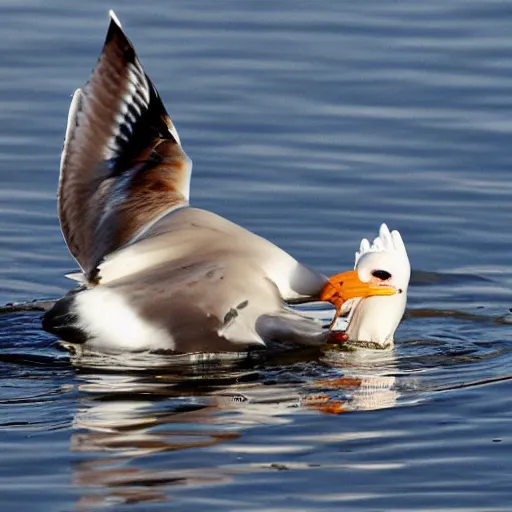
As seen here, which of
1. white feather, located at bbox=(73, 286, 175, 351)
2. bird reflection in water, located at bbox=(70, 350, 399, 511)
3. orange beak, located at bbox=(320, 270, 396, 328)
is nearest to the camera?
bird reflection in water, located at bbox=(70, 350, 399, 511)

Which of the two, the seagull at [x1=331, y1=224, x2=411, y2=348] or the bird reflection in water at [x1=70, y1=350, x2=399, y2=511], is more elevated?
the seagull at [x1=331, y1=224, x2=411, y2=348]

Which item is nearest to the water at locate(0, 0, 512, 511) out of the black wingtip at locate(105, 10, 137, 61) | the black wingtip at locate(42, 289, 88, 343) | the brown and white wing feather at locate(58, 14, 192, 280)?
the black wingtip at locate(42, 289, 88, 343)

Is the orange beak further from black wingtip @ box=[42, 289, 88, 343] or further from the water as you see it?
black wingtip @ box=[42, 289, 88, 343]

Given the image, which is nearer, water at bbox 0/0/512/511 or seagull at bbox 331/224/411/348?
water at bbox 0/0/512/511

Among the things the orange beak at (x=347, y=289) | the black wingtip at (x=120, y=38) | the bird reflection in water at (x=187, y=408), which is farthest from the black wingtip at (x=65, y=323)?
the black wingtip at (x=120, y=38)

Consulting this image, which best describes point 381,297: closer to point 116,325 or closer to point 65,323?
point 116,325

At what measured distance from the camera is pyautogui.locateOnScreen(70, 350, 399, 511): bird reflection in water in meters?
5.68

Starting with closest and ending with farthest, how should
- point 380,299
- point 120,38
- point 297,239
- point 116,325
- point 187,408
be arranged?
point 187,408
point 116,325
point 380,299
point 120,38
point 297,239

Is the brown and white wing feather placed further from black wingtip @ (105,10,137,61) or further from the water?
the water

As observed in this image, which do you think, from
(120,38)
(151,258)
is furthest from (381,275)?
(120,38)

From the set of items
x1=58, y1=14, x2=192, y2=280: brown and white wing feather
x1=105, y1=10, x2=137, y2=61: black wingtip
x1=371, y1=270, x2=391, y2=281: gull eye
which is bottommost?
x1=371, y1=270, x2=391, y2=281: gull eye

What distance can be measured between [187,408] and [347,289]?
940 mm

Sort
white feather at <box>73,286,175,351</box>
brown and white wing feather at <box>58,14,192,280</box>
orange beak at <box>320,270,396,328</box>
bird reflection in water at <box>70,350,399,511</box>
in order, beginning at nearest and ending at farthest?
1. bird reflection in water at <box>70,350,399,511</box>
2. white feather at <box>73,286,175,351</box>
3. orange beak at <box>320,270,396,328</box>
4. brown and white wing feather at <box>58,14,192,280</box>

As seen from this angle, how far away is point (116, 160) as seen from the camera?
320 inches
